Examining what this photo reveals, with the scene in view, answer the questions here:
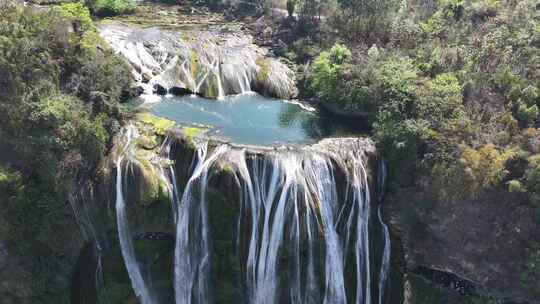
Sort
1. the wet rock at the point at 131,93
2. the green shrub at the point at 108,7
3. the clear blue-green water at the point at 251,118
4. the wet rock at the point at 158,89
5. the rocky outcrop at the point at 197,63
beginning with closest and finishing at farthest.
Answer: the clear blue-green water at the point at 251,118, the wet rock at the point at 131,93, the wet rock at the point at 158,89, the rocky outcrop at the point at 197,63, the green shrub at the point at 108,7

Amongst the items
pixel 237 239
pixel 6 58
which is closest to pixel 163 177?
pixel 237 239

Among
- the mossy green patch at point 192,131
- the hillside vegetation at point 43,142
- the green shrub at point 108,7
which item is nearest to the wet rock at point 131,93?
the hillside vegetation at point 43,142

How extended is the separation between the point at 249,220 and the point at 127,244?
650 cm

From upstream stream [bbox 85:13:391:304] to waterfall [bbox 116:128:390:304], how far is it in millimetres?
52

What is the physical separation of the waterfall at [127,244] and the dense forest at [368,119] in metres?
1.32

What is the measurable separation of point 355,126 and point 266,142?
6.83 m

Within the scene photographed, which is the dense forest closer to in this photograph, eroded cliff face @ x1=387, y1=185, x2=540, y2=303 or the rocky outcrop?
eroded cliff face @ x1=387, y1=185, x2=540, y2=303

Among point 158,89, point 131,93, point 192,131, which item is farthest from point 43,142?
point 158,89

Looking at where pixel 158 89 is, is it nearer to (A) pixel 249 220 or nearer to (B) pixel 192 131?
(B) pixel 192 131

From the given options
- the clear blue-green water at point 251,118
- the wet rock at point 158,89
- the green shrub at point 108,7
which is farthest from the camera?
the green shrub at point 108,7

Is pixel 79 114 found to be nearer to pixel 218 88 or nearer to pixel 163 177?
pixel 163 177

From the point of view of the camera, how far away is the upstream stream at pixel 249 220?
22.7 m

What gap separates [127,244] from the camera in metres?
23.2

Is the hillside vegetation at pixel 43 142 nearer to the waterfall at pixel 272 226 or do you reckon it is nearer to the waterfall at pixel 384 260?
the waterfall at pixel 272 226
